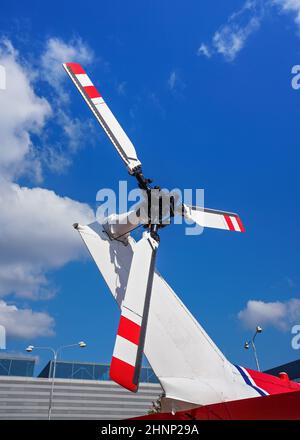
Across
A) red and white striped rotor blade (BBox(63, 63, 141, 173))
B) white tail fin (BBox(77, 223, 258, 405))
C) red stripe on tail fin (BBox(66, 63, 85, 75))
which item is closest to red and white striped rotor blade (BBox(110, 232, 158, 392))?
white tail fin (BBox(77, 223, 258, 405))

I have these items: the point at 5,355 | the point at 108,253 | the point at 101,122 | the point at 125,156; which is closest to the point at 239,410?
the point at 108,253

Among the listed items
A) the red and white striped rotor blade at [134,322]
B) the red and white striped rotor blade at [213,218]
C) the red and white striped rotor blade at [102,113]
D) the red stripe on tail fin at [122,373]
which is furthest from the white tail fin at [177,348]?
the red and white striped rotor blade at [102,113]

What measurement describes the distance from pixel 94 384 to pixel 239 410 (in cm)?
5280

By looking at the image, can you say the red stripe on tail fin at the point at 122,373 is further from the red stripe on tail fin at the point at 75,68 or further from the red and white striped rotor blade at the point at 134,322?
the red stripe on tail fin at the point at 75,68

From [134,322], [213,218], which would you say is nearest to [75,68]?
[213,218]

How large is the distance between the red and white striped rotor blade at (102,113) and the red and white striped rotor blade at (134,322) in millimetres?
2421

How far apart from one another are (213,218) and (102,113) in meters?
4.01

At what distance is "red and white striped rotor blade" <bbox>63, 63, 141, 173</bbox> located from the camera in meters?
8.97

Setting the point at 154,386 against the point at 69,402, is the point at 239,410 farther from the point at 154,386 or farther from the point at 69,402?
the point at 154,386

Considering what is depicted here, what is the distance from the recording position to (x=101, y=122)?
9031 mm

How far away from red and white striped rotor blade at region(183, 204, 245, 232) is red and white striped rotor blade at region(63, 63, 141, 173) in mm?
1934

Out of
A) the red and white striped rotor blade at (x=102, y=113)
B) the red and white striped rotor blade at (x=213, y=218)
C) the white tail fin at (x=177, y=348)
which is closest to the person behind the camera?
the white tail fin at (x=177, y=348)

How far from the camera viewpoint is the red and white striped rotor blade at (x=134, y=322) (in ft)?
20.7

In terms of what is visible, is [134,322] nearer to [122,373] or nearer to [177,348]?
[122,373]
